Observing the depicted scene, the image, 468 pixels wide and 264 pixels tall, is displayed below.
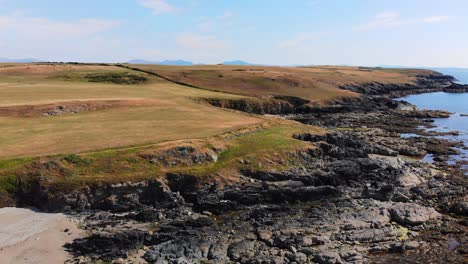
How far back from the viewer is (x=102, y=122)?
184 feet

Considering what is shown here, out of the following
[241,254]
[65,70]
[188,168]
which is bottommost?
[241,254]

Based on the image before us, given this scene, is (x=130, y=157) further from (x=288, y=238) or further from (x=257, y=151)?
(x=288, y=238)

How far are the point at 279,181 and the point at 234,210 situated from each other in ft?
22.2

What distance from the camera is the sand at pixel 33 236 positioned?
2898cm

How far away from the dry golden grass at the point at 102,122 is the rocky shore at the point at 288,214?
765 cm

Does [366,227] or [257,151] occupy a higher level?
[257,151]

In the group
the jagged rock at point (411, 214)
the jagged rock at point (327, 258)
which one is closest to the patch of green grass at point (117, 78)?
the jagged rock at point (411, 214)

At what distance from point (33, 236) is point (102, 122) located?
26670 millimetres

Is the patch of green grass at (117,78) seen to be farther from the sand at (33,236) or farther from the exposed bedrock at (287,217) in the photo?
the sand at (33,236)

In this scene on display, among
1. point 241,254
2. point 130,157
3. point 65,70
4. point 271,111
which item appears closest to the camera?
point 241,254

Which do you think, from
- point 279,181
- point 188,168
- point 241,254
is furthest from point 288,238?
point 188,168

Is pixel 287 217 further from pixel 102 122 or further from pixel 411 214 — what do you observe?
pixel 102 122

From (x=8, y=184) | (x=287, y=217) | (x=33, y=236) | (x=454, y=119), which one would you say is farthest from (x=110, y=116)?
(x=454, y=119)

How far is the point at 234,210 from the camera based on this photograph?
3822 cm
